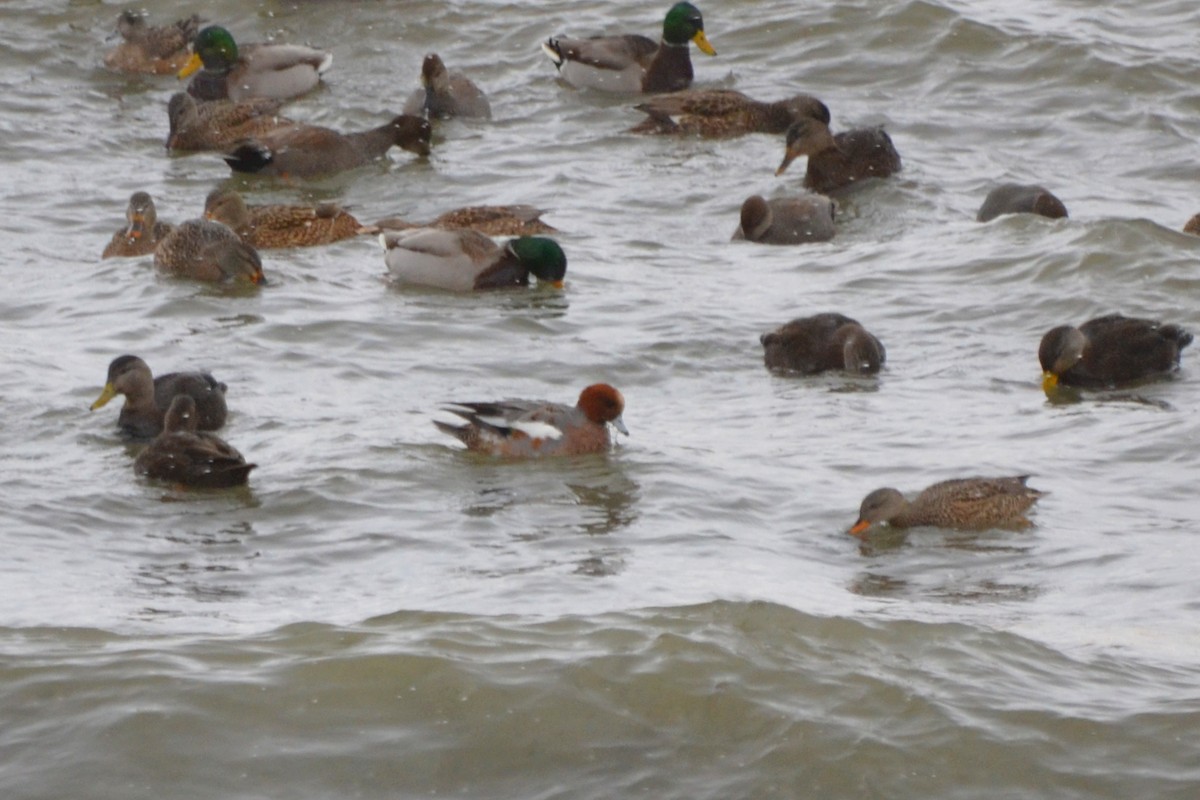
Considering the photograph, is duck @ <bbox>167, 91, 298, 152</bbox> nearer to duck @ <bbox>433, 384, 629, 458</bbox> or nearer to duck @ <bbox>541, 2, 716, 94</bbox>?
duck @ <bbox>541, 2, 716, 94</bbox>

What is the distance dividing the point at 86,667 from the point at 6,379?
16.6 ft

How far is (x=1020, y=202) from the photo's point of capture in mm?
15008

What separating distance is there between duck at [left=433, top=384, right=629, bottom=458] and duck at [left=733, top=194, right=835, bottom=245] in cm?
515

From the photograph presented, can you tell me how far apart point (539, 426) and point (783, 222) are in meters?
5.48

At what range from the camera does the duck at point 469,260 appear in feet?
45.9

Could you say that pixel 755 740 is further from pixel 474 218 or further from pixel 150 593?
pixel 474 218

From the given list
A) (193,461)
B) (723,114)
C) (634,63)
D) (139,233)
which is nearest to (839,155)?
(723,114)

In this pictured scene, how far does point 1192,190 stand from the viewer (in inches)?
651

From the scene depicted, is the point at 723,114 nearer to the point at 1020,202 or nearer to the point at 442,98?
the point at 442,98

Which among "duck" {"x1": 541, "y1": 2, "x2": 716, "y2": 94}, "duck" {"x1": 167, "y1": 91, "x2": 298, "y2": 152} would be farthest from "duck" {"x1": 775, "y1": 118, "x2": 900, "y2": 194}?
"duck" {"x1": 167, "y1": 91, "x2": 298, "y2": 152}

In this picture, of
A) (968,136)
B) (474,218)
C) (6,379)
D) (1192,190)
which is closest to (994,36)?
(968,136)

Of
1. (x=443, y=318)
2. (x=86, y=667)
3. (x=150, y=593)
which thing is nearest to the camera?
(x=86, y=667)

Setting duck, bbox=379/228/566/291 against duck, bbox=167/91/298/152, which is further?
duck, bbox=167/91/298/152

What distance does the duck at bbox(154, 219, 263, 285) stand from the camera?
13.8 m
